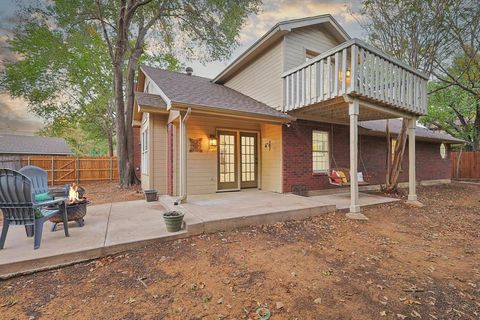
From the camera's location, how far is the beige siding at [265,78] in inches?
297

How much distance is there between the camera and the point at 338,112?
24.5ft

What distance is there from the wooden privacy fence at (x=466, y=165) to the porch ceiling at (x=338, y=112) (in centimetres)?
1359

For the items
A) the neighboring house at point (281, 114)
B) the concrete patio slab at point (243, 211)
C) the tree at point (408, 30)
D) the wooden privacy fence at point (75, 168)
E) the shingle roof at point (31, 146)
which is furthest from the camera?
the shingle roof at point (31, 146)

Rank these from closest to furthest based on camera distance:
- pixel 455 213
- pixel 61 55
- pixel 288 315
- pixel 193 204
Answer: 1. pixel 288 315
2. pixel 193 204
3. pixel 455 213
4. pixel 61 55

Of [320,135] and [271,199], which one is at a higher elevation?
[320,135]

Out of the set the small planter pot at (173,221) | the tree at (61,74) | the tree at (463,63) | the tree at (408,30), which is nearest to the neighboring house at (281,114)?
the tree at (408,30)

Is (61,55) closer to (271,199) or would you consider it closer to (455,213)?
(271,199)

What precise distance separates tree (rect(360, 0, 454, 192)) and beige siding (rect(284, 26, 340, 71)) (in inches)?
63.6

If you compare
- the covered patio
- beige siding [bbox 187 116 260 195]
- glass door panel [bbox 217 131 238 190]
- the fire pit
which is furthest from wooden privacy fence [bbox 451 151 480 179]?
the fire pit

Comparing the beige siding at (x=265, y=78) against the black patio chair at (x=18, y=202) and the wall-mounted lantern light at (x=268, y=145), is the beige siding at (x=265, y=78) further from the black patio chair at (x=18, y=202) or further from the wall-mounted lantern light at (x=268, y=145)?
the black patio chair at (x=18, y=202)

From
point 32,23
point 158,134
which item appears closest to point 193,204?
point 158,134

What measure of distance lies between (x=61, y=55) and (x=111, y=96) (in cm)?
460

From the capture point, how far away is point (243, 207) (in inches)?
209

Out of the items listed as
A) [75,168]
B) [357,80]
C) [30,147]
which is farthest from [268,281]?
[30,147]
